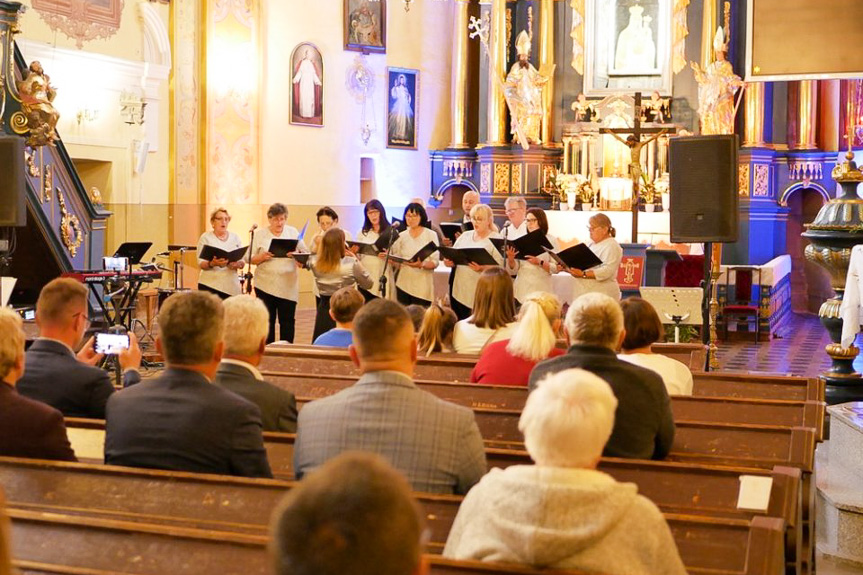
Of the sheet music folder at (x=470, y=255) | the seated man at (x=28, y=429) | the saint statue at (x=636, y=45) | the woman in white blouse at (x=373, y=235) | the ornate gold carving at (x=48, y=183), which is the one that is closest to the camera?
the seated man at (x=28, y=429)

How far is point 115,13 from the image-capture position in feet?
49.8

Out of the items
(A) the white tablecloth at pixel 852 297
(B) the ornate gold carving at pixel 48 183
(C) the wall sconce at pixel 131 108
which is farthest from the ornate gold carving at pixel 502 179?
(A) the white tablecloth at pixel 852 297

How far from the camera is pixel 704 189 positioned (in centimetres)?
844

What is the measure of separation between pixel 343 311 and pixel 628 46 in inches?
525

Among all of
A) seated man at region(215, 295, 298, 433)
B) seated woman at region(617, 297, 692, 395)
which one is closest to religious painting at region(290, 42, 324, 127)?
seated woman at region(617, 297, 692, 395)

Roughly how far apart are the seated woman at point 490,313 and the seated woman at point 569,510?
3661mm

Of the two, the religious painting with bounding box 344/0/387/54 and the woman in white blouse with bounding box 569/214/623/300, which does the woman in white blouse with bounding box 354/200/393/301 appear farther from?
the religious painting with bounding box 344/0/387/54

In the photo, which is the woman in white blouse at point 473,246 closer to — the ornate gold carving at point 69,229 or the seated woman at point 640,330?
the ornate gold carving at point 69,229

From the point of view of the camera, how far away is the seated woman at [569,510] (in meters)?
2.60

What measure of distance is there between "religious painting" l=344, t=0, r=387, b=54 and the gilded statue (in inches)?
326

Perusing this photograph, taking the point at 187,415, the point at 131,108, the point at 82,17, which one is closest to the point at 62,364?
the point at 187,415

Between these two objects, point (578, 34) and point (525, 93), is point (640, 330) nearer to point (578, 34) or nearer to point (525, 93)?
point (525, 93)

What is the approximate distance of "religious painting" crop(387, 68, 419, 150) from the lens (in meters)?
19.6

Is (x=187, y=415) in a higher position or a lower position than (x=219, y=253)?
lower
